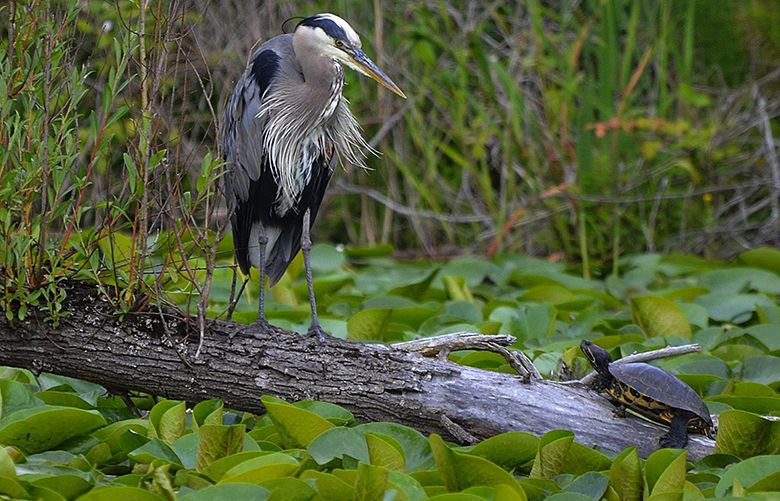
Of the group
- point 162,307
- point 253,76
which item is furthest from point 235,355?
point 253,76

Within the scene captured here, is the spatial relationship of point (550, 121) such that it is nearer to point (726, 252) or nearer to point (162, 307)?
point (726, 252)

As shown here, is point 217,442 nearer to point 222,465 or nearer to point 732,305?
point 222,465

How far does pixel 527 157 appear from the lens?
5.97m

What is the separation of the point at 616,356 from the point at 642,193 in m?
2.57

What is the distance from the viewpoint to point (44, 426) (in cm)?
250

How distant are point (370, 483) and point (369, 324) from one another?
1630mm

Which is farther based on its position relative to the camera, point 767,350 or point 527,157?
point 527,157

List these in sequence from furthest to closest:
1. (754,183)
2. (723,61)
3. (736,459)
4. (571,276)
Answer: (723,61) → (754,183) → (571,276) → (736,459)

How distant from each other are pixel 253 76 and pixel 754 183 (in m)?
3.59

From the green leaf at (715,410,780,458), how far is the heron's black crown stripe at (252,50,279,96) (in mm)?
1803

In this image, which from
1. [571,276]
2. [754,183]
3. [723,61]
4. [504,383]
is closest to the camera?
[504,383]

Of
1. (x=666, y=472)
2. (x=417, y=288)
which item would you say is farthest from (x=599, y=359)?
(x=417, y=288)

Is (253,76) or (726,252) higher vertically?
(253,76)

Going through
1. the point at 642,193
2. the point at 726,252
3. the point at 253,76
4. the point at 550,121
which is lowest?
the point at 726,252
